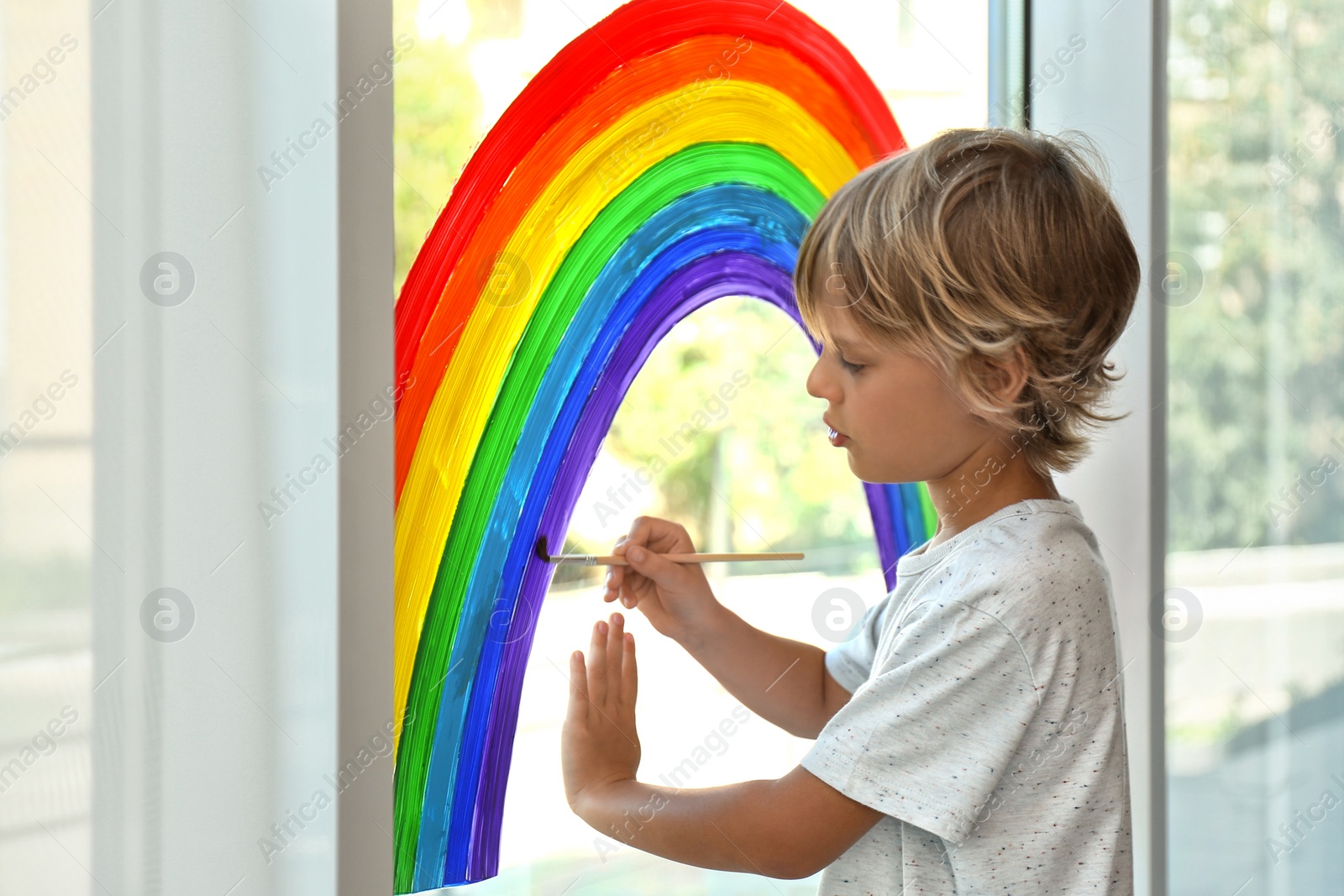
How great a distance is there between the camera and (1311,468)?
44.8 inches

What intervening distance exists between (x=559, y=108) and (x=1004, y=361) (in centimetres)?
39

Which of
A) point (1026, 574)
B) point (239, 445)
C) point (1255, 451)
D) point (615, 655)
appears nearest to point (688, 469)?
point (615, 655)

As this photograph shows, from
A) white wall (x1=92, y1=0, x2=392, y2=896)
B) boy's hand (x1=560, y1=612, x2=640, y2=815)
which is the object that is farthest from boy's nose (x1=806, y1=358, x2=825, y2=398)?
white wall (x1=92, y1=0, x2=392, y2=896)

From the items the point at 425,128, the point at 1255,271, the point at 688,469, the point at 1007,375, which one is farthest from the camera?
the point at 1255,271

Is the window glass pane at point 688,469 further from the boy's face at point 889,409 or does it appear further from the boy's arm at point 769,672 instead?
the boy's face at point 889,409

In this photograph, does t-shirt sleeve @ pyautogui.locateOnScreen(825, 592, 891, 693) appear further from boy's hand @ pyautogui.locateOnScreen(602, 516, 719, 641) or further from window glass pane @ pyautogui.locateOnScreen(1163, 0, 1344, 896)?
window glass pane @ pyautogui.locateOnScreen(1163, 0, 1344, 896)

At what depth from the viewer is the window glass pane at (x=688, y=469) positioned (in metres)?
0.72

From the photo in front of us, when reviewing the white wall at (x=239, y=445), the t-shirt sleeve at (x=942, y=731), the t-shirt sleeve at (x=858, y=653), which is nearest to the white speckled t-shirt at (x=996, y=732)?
the t-shirt sleeve at (x=942, y=731)

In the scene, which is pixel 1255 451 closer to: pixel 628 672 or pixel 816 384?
pixel 816 384

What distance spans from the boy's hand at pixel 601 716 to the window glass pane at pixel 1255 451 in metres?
0.64

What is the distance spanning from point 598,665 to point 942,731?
266mm

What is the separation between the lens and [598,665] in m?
0.82

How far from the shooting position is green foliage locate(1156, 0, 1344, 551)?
109 centimetres

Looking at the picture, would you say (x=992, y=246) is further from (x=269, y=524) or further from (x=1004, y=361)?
(x=269, y=524)
